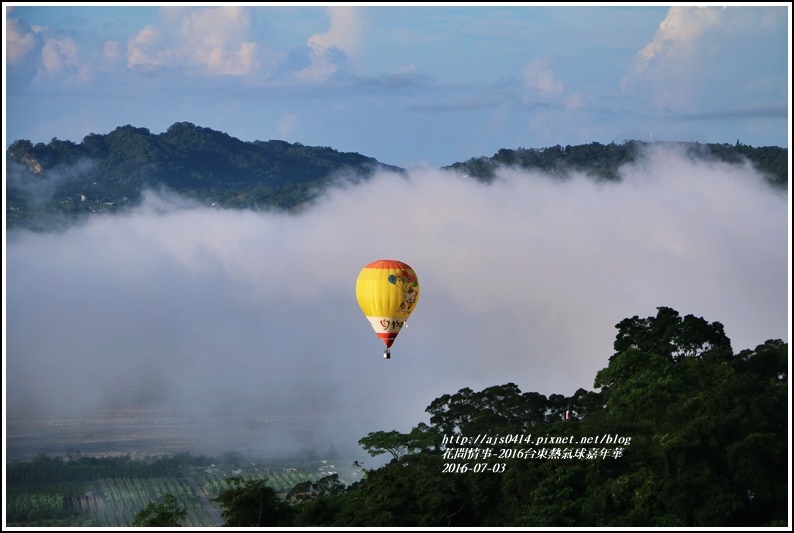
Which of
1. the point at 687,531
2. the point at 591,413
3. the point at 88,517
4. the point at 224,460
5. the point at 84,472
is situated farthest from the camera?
the point at 224,460

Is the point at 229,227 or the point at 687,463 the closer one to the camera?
the point at 687,463

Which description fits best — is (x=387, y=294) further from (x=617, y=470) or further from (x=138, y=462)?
(x=138, y=462)

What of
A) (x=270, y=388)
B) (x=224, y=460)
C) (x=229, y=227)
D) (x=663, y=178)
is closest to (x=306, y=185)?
(x=229, y=227)

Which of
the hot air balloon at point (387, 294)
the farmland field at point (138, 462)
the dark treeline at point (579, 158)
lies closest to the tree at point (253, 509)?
the hot air balloon at point (387, 294)

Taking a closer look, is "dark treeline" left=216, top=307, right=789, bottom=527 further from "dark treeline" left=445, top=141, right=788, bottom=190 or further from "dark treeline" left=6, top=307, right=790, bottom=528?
"dark treeline" left=445, top=141, right=788, bottom=190

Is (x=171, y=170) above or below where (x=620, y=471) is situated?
above

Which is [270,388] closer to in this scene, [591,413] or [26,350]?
[26,350]

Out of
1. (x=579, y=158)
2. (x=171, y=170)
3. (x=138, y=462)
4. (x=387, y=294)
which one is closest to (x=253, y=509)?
(x=387, y=294)
